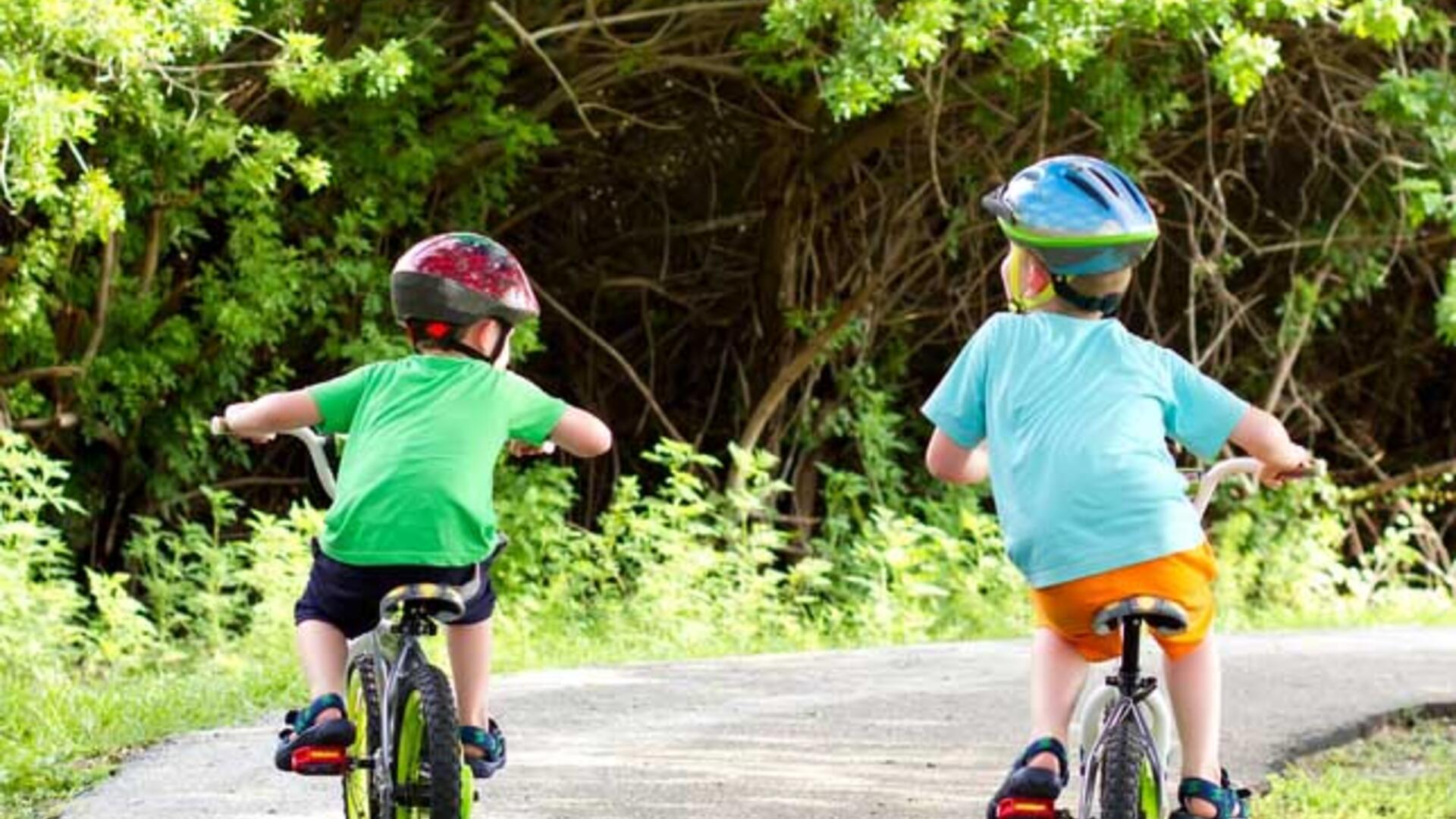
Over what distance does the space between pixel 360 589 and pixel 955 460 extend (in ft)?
4.42

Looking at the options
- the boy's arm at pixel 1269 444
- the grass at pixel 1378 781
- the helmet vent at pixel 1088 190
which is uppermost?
the helmet vent at pixel 1088 190

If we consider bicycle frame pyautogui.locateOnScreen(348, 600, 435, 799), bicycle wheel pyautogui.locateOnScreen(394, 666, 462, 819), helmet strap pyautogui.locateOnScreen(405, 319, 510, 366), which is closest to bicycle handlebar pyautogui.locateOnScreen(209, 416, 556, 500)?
helmet strap pyautogui.locateOnScreen(405, 319, 510, 366)

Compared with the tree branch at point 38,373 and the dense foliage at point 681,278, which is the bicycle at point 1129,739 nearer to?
the dense foliage at point 681,278

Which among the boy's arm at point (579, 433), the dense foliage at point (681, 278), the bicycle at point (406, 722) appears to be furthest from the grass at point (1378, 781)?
the dense foliage at point (681, 278)

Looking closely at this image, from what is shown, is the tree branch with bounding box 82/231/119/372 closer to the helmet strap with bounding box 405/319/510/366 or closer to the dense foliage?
the dense foliage

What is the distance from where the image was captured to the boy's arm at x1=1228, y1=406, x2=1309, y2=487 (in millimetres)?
5105

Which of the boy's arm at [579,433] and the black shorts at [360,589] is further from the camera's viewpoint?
the boy's arm at [579,433]

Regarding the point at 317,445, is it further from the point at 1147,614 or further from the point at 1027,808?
the point at 1147,614

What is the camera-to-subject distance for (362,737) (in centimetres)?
556

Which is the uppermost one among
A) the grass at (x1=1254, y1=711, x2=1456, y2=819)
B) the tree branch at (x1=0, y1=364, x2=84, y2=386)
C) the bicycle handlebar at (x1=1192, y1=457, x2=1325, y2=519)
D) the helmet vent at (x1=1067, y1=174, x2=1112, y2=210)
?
the helmet vent at (x1=1067, y1=174, x2=1112, y2=210)

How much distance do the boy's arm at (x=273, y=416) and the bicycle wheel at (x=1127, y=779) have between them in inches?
77.5

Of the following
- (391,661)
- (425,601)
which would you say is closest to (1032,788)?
(425,601)

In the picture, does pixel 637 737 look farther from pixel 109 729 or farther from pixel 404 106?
pixel 404 106

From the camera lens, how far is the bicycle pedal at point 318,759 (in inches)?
214
